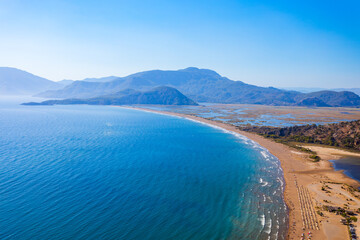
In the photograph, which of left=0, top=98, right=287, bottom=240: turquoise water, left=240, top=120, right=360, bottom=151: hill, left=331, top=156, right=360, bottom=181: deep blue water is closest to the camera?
left=0, top=98, right=287, bottom=240: turquoise water

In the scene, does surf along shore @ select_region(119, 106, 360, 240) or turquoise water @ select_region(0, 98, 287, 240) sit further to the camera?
surf along shore @ select_region(119, 106, 360, 240)

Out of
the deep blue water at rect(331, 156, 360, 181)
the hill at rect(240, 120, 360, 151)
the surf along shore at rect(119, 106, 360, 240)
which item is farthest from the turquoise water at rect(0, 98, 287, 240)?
the hill at rect(240, 120, 360, 151)

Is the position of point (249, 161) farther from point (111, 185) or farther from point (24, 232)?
point (24, 232)

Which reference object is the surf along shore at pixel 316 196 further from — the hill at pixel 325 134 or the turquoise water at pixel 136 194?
the hill at pixel 325 134

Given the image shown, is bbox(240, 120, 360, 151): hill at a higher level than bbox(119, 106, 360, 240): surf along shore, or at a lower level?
higher

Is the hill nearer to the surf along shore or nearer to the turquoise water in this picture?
the surf along shore

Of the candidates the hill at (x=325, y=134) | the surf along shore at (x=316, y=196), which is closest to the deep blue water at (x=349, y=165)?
the surf along shore at (x=316, y=196)

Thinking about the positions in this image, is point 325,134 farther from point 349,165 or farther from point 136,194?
point 136,194
